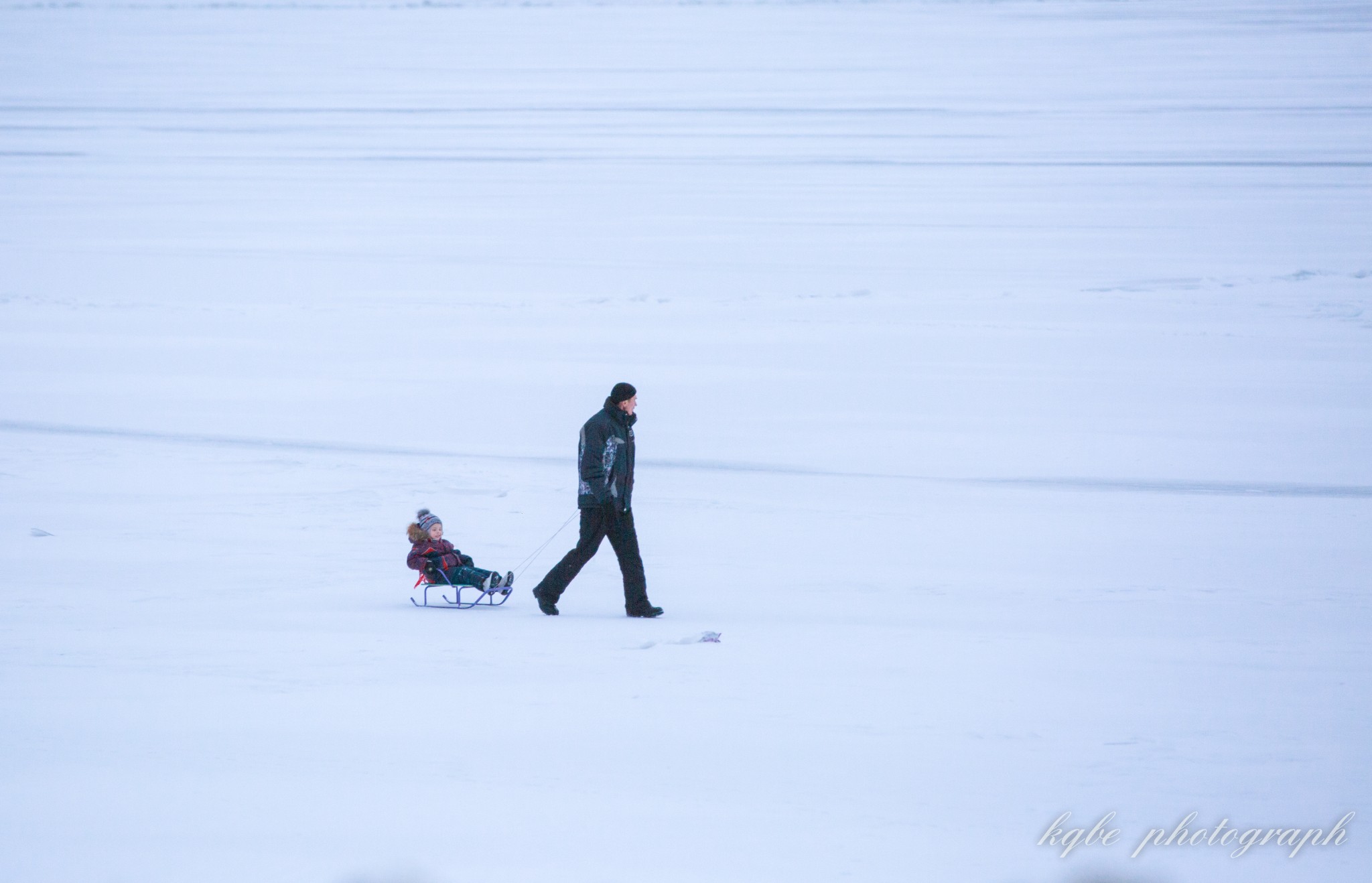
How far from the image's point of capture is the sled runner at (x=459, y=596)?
7.28 meters

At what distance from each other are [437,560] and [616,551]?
37.0 inches

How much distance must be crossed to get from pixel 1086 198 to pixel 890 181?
11.5 feet

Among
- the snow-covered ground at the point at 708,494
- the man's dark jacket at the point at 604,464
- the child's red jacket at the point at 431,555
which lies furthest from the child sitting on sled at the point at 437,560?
the man's dark jacket at the point at 604,464

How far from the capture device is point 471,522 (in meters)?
9.23

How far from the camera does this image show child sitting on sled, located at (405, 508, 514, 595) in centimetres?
721

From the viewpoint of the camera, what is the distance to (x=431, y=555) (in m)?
7.26

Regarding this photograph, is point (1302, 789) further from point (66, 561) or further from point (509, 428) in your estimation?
point (509, 428)

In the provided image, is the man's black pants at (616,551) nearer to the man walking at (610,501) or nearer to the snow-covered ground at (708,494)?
the man walking at (610,501)

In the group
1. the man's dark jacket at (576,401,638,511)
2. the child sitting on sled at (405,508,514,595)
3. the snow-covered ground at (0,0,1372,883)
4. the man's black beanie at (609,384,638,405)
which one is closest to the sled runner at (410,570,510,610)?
the child sitting on sled at (405,508,514,595)

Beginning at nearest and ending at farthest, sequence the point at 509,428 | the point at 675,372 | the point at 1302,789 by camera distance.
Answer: the point at 1302,789, the point at 509,428, the point at 675,372

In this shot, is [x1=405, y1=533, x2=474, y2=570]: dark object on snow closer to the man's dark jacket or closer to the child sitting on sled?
the child sitting on sled

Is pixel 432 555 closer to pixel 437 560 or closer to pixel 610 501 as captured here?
pixel 437 560

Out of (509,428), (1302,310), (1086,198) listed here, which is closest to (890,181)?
(1086,198)

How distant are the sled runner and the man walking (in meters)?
0.33
